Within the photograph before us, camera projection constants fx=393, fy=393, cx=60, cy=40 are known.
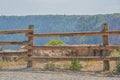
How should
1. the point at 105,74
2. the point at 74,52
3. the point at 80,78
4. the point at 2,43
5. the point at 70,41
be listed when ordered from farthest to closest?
1. the point at 70,41
2. the point at 74,52
3. the point at 2,43
4. the point at 105,74
5. the point at 80,78

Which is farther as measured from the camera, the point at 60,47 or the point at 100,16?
the point at 100,16

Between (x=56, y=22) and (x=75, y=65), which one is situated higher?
(x=56, y=22)

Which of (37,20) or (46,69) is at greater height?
(37,20)

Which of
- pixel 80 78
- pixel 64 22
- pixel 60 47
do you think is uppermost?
pixel 64 22

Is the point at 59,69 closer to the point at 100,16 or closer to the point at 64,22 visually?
the point at 100,16

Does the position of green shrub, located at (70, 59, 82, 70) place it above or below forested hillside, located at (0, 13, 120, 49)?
below

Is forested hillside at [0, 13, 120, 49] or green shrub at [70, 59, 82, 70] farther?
forested hillside at [0, 13, 120, 49]

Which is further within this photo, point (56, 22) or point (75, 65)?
point (56, 22)

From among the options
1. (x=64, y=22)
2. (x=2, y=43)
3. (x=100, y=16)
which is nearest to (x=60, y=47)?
(x=2, y=43)

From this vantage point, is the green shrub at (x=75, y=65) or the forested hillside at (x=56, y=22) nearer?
the green shrub at (x=75, y=65)

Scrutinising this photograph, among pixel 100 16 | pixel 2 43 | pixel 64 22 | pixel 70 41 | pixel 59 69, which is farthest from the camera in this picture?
pixel 64 22

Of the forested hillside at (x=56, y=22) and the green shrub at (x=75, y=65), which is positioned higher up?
the forested hillside at (x=56, y=22)

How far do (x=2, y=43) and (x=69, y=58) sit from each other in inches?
112

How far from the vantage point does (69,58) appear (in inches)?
552
